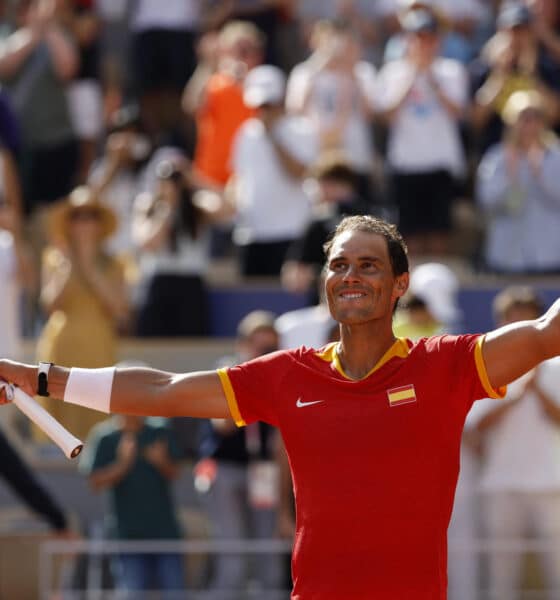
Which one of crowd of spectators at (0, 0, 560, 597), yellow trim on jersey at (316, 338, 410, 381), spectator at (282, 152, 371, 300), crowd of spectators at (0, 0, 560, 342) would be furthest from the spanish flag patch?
crowd of spectators at (0, 0, 560, 342)

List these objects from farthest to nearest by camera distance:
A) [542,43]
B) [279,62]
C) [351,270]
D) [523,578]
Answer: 1. [279,62]
2. [542,43]
3. [523,578]
4. [351,270]

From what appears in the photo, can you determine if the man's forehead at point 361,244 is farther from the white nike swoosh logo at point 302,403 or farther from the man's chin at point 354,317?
the white nike swoosh logo at point 302,403

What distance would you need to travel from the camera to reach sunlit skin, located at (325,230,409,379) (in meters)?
4.76

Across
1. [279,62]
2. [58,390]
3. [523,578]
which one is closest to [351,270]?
[58,390]

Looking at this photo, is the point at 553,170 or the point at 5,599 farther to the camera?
the point at 553,170

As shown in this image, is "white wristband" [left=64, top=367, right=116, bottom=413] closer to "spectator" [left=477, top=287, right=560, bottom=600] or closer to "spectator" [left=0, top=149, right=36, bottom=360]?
"spectator" [left=477, top=287, right=560, bottom=600]

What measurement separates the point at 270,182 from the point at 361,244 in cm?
654

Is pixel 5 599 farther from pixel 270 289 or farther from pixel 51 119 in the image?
pixel 51 119

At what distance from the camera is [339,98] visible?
11.7 meters

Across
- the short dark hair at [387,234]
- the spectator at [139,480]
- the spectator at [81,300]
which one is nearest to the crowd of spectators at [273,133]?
the spectator at [81,300]

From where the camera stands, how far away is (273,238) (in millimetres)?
11359

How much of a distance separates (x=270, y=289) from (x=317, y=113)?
1.46 metres

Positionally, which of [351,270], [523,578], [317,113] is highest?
[317,113]

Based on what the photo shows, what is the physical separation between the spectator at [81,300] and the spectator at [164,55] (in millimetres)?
2927
